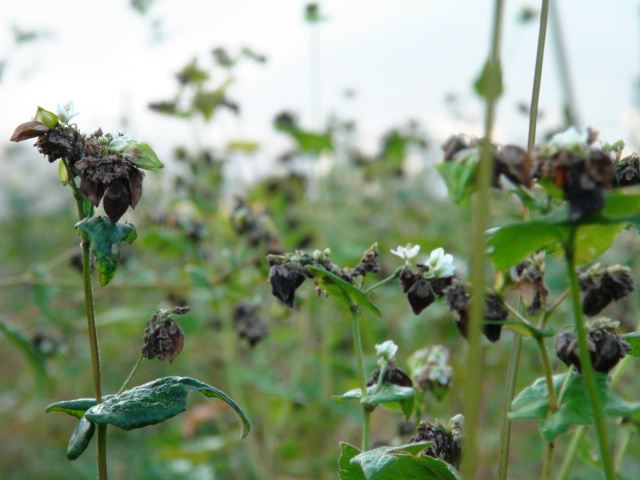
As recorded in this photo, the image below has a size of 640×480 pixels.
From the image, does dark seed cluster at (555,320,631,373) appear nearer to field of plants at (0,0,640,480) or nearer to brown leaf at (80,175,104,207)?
field of plants at (0,0,640,480)

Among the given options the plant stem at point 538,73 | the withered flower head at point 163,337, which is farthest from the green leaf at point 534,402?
the withered flower head at point 163,337

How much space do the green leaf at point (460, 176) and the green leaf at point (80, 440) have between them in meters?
0.41

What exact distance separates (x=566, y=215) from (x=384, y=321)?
6.93 feet

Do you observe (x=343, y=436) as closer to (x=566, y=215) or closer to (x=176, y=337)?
(x=176, y=337)

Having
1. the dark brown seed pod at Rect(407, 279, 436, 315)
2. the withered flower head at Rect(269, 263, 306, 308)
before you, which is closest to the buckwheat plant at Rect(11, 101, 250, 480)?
the withered flower head at Rect(269, 263, 306, 308)

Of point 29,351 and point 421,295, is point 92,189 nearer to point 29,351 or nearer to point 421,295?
point 421,295

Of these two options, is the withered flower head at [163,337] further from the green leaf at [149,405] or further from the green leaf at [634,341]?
the green leaf at [634,341]

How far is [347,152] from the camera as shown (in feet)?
10.2

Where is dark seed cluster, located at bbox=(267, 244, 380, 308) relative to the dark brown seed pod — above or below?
above

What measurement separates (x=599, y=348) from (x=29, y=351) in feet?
3.82

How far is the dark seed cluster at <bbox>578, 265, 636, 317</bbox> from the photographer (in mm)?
591

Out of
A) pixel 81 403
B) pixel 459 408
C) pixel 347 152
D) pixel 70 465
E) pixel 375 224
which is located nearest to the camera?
pixel 81 403

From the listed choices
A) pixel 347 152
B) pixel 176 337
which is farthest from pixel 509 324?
pixel 347 152

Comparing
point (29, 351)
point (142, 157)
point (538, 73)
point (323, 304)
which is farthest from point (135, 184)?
point (323, 304)
